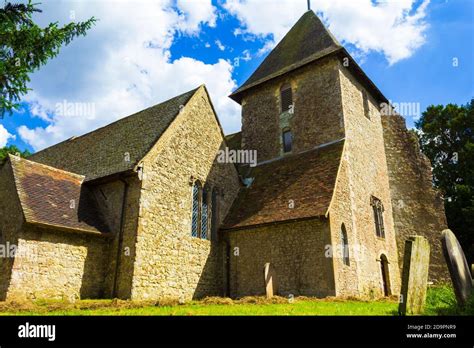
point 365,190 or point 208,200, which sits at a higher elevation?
point 365,190

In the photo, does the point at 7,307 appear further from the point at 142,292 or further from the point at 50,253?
the point at 142,292

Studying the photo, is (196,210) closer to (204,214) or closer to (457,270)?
(204,214)

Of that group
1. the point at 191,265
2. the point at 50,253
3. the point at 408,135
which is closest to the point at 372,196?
the point at 408,135

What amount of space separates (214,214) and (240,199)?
6.26 ft

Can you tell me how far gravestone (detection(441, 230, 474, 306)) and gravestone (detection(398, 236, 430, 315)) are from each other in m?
Answer: 0.57

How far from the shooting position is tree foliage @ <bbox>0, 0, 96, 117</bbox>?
10.5m

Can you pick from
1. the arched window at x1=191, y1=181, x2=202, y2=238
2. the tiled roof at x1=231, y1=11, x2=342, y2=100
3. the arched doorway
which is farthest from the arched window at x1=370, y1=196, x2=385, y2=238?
the arched window at x1=191, y1=181, x2=202, y2=238

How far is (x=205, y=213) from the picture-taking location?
16.4 m

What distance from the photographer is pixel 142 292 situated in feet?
40.4

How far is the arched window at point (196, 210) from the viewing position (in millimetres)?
15542

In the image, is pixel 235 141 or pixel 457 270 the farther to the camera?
pixel 235 141

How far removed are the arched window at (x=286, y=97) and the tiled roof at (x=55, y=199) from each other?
1205 centimetres

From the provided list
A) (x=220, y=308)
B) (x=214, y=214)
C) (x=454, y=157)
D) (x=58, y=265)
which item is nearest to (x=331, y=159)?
(x=214, y=214)

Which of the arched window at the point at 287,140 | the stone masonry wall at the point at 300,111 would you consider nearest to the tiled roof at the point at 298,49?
the stone masonry wall at the point at 300,111
